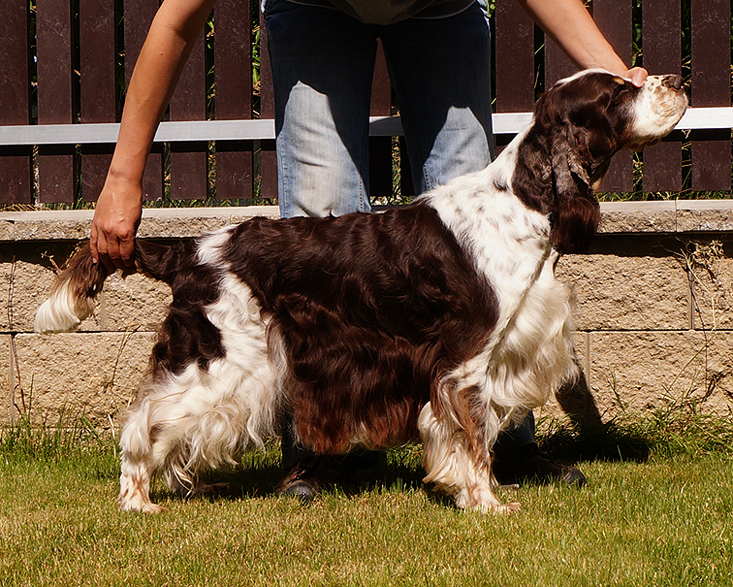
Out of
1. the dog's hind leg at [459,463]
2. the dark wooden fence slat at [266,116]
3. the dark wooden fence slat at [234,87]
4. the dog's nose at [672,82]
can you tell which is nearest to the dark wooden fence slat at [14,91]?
the dark wooden fence slat at [234,87]

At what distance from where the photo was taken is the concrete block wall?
3.84 metres

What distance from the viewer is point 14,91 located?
167 inches

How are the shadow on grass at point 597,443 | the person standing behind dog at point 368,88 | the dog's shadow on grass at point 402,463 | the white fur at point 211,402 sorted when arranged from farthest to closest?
the shadow on grass at point 597,443, the dog's shadow on grass at point 402,463, the person standing behind dog at point 368,88, the white fur at point 211,402

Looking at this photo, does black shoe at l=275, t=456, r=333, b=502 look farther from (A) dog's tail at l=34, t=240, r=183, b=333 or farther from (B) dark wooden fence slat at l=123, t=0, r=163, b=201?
(B) dark wooden fence slat at l=123, t=0, r=163, b=201

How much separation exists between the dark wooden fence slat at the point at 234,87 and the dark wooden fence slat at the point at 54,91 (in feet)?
2.56

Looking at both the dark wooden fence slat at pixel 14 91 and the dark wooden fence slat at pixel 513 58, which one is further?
the dark wooden fence slat at pixel 14 91

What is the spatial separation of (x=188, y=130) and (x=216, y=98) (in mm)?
226

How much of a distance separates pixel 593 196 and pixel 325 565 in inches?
61.4

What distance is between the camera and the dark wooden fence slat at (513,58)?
13.4ft

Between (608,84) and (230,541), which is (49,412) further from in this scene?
(608,84)

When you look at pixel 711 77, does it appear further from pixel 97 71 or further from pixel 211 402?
pixel 97 71

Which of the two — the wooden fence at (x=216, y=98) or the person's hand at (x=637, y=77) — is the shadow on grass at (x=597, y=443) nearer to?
the wooden fence at (x=216, y=98)

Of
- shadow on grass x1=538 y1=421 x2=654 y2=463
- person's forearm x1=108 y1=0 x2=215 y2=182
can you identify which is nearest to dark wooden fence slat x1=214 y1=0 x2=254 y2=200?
person's forearm x1=108 y1=0 x2=215 y2=182

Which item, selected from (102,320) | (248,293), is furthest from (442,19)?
(102,320)
